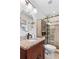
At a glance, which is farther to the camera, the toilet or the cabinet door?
the toilet

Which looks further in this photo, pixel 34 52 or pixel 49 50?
pixel 49 50

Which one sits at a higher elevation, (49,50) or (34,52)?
(34,52)

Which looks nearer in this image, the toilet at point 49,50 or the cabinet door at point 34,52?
the cabinet door at point 34,52

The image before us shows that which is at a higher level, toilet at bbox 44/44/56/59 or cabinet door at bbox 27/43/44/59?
cabinet door at bbox 27/43/44/59

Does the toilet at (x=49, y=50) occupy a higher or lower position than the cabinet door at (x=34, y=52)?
lower
